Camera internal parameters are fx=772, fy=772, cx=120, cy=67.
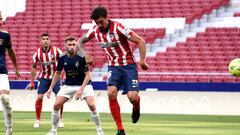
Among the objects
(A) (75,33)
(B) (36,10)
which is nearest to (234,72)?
(A) (75,33)

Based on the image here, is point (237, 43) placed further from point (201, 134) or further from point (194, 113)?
point (201, 134)

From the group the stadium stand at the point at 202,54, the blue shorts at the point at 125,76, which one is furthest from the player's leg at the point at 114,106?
the stadium stand at the point at 202,54

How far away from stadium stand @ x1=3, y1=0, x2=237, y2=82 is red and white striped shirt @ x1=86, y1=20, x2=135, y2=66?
612 inches

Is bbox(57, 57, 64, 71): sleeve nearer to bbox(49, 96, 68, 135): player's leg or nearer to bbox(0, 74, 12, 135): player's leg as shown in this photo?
bbox(49, 96, 68, 135): player's leg

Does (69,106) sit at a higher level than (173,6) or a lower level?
lower

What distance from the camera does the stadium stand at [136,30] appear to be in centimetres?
3120

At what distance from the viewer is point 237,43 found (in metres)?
31.3

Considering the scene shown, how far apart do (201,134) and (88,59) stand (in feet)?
11.6

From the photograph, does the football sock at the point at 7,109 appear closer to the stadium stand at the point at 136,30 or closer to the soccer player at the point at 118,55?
the soccer player at the point at 118,55

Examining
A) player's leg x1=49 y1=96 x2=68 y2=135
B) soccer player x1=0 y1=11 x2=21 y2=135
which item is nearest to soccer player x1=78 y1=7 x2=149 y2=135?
player's leg x1=49 y1=96 x2=68 y2=135

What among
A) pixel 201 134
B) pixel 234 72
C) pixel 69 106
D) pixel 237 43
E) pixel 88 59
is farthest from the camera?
pixel 237 43

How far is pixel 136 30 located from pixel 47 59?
16.5 meters

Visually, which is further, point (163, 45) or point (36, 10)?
point (36, 10)

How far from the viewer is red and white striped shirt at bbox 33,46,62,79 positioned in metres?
18.7
